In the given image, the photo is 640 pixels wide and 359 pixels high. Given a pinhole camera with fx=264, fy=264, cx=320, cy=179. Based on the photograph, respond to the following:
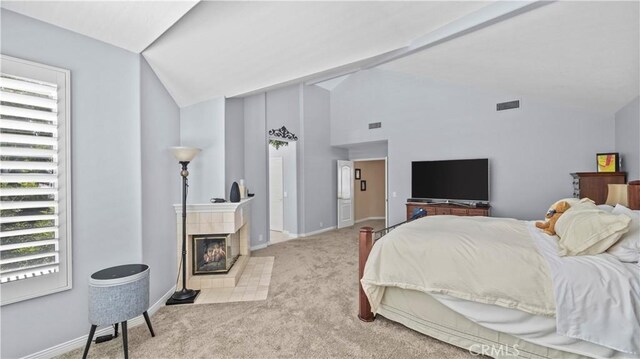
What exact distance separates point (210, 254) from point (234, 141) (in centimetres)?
198

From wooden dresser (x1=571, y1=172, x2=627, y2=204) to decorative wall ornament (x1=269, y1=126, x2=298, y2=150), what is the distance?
4824 mm

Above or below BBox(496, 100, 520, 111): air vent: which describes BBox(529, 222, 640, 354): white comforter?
below

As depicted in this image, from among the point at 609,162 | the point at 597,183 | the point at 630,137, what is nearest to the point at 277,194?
the point at 597,183

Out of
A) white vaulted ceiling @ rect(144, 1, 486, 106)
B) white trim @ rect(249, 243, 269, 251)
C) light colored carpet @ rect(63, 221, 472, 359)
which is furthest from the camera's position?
white trim @ rect(249, 243, 269, 251)

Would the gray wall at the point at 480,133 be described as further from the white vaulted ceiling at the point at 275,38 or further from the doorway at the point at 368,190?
the white vaulted ceiling at the point at 275,38

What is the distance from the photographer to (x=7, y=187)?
5.76 feet

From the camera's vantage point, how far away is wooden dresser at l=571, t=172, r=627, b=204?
312cm

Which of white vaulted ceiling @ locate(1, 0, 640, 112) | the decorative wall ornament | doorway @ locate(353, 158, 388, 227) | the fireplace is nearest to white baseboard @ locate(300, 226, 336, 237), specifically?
doorway @ locate(353, 158, 388, 227)

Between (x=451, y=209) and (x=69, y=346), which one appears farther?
(x=451, y=209)

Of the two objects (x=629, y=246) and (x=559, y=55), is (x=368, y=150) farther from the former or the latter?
(x=629, y=246)

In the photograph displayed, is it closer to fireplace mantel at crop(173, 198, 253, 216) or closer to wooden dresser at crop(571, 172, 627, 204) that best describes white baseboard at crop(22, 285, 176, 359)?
fireplace mantel at crop(173, 198, 253, 216)

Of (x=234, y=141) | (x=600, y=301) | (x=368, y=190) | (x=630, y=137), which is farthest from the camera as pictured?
(x=368, y=190)

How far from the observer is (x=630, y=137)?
311 centimetres

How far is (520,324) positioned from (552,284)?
1.14 feet
